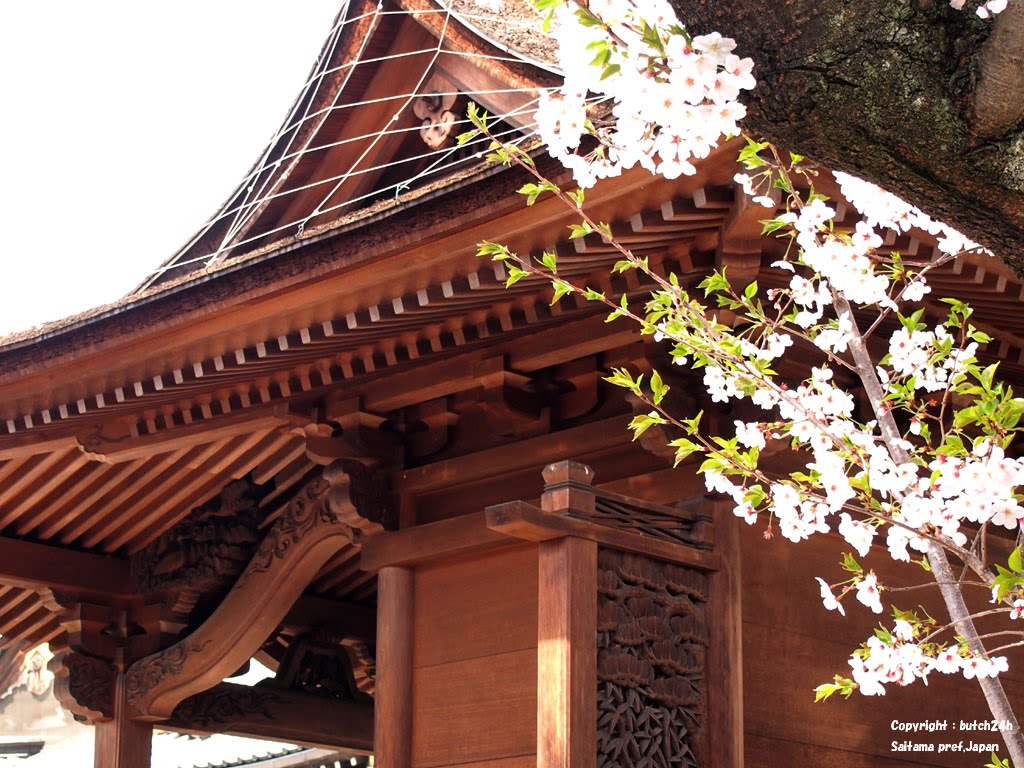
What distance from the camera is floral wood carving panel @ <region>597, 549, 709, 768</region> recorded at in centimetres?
396

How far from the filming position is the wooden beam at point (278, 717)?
7.09 metres

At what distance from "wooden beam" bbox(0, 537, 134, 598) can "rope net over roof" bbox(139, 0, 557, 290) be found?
171 cm

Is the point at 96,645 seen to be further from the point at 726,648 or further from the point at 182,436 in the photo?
the point at 726,648

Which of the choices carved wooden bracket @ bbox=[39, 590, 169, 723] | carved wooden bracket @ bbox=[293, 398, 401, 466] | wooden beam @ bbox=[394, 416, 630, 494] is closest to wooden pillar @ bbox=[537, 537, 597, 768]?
wooden beam @ bbox=[394, 416, 630, 494]

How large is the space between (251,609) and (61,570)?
111 cm

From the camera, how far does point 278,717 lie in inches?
290

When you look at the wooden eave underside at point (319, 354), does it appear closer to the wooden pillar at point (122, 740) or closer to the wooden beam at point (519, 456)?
the wooden beam at point (519, 456)

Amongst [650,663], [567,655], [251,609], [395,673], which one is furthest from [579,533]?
[251,609]

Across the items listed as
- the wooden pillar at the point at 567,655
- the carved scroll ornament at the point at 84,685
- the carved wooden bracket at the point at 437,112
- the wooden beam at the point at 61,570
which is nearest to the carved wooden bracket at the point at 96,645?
the carved scroll ornament at the point at 84,685

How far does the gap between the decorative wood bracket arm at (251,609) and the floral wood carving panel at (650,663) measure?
1.72 metres

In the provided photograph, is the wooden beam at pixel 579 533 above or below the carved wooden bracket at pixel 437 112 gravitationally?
below

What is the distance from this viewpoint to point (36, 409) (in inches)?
214

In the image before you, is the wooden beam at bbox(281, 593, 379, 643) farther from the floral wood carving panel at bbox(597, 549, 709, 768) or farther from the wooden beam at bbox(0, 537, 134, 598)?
the floral wood carving panel at bbox(597, 549, 709, 768)

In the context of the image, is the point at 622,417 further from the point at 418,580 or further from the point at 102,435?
the point at 102,435
